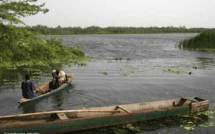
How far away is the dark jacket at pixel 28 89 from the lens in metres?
16.7

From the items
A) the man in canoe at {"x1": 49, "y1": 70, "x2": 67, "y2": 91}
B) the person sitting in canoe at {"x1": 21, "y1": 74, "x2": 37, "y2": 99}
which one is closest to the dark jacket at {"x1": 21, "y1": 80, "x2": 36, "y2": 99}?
the person sitting in canoe at {"x1": 21, "y1": 74, "x2": 37, "y2": 99}

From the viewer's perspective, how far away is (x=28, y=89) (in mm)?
16891

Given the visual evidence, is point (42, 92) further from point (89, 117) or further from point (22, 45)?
point (22, 45)

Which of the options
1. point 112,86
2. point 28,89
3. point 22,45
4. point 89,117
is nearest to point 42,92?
point 28,89

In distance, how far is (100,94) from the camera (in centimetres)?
2084

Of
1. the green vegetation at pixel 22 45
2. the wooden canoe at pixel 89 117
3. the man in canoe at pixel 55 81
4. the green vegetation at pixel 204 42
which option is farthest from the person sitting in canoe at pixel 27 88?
the green vegetation at pixel 204 42

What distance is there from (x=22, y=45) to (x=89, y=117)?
2243 centimetres

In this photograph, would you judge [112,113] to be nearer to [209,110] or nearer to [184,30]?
[209,110]

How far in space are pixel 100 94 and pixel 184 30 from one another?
180109mm

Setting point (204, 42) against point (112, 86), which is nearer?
point (112, 86)

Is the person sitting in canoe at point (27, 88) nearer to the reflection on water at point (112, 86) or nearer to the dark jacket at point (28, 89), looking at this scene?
the dark jacket at point (28, 89)

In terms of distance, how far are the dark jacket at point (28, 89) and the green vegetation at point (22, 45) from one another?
1511 cm

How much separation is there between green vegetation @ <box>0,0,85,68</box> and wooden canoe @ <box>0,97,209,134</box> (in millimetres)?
19295

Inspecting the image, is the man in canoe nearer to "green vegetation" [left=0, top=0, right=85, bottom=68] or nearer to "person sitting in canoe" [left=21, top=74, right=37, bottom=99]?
"person sitting in canoe" [left=21, top=74, right=37, bottom=99]
